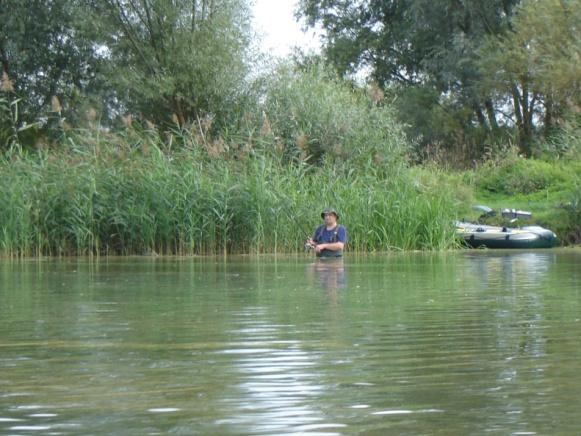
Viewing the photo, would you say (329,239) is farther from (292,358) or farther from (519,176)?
(519,176)

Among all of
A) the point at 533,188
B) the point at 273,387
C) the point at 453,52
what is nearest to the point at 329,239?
the point at 273,387

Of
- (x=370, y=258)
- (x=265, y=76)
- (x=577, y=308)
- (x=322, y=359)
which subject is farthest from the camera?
(x=265, y=76)

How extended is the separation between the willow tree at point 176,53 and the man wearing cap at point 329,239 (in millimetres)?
17602

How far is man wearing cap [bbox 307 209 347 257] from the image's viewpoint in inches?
797

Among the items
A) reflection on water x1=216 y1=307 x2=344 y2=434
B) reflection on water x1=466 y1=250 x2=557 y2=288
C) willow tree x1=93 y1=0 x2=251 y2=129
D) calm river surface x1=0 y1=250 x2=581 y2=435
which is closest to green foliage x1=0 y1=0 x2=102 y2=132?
willow tree x1=93 y1=0 x2=251 y2=129

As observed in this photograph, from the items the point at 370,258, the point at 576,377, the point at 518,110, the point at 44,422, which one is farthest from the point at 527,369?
the point at 518,110

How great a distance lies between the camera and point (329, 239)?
2072 cm

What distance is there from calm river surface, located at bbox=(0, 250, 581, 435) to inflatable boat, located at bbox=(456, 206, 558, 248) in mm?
13672

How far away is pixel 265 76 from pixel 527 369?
1253 inches

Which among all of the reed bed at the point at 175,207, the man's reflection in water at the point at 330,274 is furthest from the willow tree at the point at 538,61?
the man's reflection in water at the point at 330,274

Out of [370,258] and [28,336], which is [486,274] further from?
[28,336]

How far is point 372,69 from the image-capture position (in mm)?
54781

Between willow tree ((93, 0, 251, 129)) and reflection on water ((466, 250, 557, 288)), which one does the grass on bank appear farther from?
willow tree ((93, 0, 251, 129))

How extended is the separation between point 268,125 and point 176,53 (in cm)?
1439
